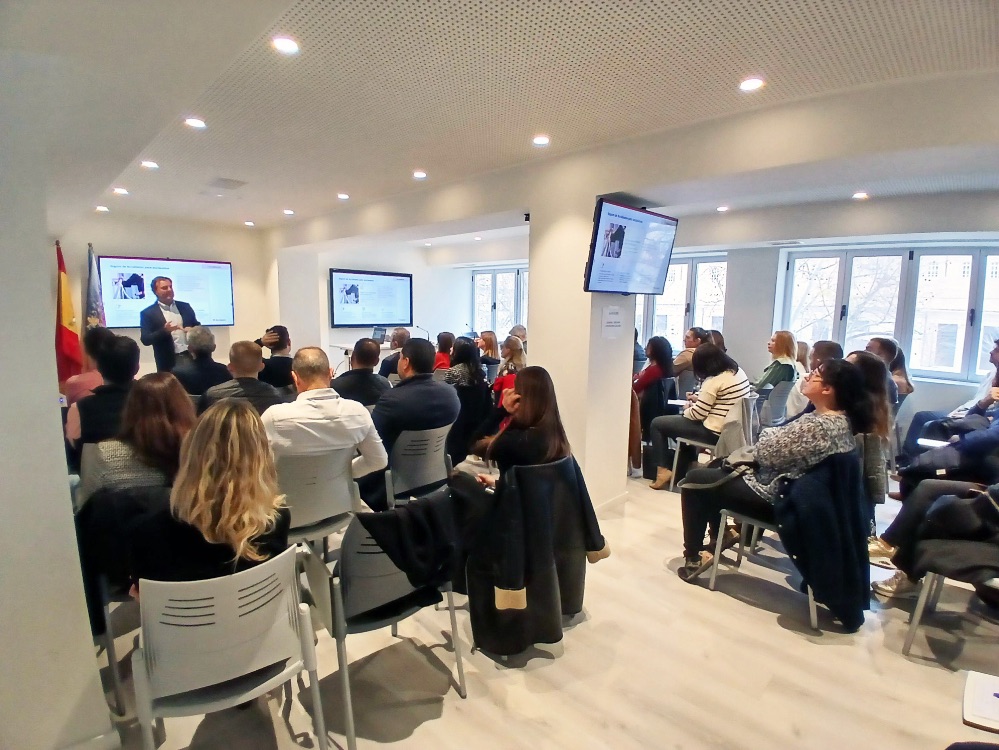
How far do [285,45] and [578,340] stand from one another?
2.37 m

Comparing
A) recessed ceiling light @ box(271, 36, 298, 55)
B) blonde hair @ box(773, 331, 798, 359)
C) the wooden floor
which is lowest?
the wooden floor

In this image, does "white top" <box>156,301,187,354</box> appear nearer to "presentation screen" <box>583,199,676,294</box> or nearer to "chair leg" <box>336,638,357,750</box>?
"presentation screen" <box>583,199,676,294</box>

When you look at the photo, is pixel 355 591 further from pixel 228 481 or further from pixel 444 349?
pixel 444 349

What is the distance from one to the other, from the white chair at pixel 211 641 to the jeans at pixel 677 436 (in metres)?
3.41

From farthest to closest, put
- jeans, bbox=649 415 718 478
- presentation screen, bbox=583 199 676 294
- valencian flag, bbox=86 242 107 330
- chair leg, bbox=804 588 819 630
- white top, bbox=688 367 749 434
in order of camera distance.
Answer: valencian flag, bbox=86 242 107 330 → jeans, bbox=649 415 718 478 → white top, bbox=688 367 749 434 → presentation screen, bbox=583 199 676 294 → chair leg, bbox=804 588 819 630

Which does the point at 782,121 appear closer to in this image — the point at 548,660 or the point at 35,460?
the point at 548,660

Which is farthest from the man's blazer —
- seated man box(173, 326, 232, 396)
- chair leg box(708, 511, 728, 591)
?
chair leg box(708, 511, 728, 591)

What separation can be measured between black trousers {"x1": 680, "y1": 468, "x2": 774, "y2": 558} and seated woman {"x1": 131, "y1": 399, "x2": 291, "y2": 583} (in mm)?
2281

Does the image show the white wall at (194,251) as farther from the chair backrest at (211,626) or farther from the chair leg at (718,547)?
the chair leg at (718,547)

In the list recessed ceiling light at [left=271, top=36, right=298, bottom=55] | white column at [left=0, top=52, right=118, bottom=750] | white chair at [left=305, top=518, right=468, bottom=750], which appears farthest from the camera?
recessed ceiling light at [left=271, top=36, right=298, bottom=55]

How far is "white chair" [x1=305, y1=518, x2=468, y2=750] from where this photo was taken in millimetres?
1687

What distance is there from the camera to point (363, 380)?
11.4 feet

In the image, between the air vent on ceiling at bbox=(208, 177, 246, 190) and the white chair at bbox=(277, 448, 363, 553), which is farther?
the air vent on ceiling at bbox=(208, 177, 246, 190)

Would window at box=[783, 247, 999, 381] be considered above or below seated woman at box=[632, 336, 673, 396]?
above
